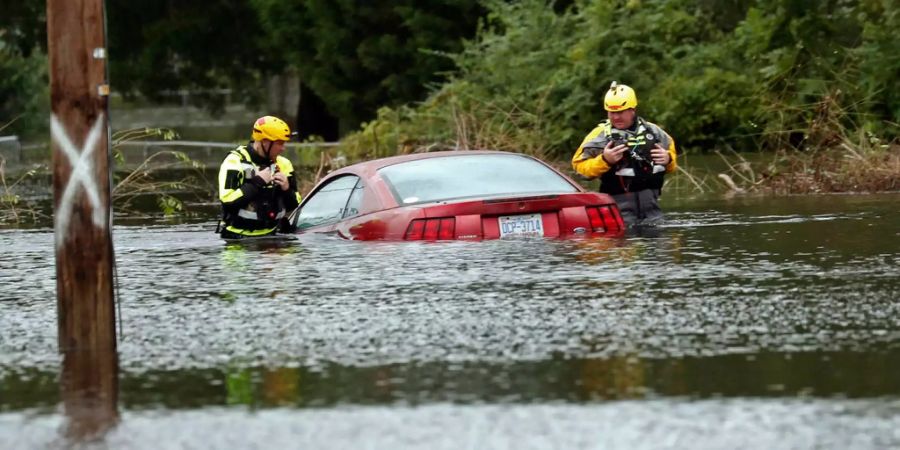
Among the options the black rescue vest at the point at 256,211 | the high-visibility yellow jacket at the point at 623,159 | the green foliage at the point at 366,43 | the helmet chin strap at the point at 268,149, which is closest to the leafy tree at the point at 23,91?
the green foliage at the point at 366,43

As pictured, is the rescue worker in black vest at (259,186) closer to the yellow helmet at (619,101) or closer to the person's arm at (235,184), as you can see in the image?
the person's arm at (235,184)

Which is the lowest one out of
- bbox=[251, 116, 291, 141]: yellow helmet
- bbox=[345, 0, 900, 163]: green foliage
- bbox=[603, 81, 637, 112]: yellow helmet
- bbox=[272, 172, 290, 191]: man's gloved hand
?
bbox=[272, 172, 290, 191]: man's gloved hand

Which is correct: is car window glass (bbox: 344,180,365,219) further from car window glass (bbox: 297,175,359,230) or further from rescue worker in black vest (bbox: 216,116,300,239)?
rescue worker in black vest (bbox: 216,116,300,239)

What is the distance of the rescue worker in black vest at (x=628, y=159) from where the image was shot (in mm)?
14953

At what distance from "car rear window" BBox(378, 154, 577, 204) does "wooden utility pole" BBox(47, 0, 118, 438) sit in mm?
5114

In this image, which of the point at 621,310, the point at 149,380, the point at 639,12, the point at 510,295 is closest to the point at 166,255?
the point at 510,295

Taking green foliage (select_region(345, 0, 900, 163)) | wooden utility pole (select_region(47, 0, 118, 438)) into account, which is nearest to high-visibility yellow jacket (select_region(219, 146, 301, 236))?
wooden utility pole (select_region(47, 0, 118, 438))

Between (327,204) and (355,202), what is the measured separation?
2.45 feet

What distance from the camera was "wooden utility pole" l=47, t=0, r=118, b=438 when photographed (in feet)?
28.1

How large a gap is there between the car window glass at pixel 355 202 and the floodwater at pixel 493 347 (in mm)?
300

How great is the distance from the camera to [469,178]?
13781 mm

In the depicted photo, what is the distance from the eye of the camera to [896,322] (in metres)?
8.91

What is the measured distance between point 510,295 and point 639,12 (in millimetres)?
20483

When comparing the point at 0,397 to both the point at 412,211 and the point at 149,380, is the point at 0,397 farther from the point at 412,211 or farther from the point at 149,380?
the point at 412,211
